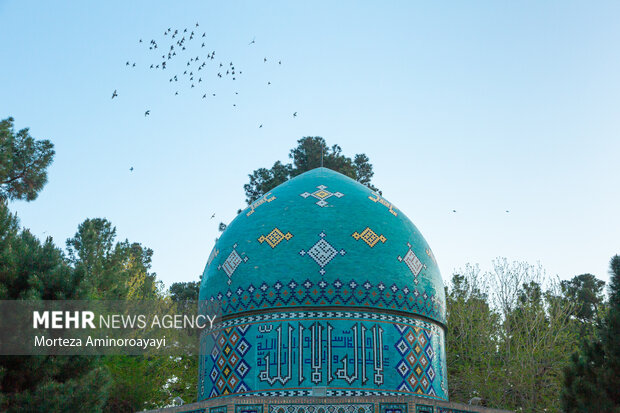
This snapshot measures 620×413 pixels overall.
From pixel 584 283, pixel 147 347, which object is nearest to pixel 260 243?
pixel 147 347

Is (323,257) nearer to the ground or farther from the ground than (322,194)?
nearer to the ground

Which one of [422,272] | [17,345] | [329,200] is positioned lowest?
[17,345]

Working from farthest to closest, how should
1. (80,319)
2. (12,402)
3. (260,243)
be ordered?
(260,243), (80,319), (12,402)

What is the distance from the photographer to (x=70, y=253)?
22.9m

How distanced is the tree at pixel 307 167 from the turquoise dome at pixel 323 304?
42.1 ft

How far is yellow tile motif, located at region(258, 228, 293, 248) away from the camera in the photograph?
1305 centimetres

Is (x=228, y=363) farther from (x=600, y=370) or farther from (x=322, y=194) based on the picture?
(x=600, y=370)

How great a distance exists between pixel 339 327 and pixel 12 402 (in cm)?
545

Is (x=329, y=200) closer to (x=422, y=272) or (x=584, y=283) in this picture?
(x=422, y=272)

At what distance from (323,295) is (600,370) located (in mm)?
4657

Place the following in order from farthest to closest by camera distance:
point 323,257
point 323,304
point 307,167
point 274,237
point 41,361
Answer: point 307,167 < point 274,237 < point 323,257 < point 323,304 < point 41,361

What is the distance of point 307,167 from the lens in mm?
27062

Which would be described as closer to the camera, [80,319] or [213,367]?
[80,319]

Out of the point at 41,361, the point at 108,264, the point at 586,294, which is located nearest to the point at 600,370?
the point at 41,361
